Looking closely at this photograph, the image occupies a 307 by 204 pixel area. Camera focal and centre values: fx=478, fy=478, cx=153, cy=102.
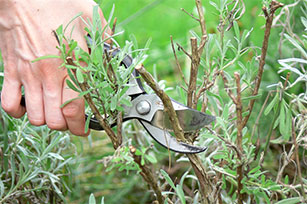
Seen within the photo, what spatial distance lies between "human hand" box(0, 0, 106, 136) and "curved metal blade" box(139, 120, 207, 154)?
193 millimetres

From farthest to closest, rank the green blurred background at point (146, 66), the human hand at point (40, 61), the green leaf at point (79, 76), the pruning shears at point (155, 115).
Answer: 1. the green blurred background at point (146, 66)
2. the human hand at point (40, 61)
3. the pruning shears at point (155, 115)
4. the green leaf at point (79, 76)

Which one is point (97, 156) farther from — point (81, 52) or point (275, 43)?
point (81, 52)

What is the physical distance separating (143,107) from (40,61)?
0.28 metres

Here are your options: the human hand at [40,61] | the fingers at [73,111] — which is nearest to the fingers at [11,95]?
the human hand at [40,61]

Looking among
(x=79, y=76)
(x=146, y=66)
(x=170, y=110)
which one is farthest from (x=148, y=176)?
(x=146, y=66)

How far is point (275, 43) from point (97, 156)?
2.72ft

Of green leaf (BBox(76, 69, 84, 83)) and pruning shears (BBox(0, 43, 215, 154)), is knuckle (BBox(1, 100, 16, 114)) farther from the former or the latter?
green leaf (BBox(76, 69, 84, 83))

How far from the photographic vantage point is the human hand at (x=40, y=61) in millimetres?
1171

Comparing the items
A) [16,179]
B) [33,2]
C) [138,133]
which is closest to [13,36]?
[33,2]

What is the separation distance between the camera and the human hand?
117cm

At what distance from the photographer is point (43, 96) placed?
4.04 feet

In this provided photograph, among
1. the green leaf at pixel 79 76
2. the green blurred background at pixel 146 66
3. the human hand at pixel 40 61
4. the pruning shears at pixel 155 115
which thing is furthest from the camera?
the green blurred background at pixel 146 66

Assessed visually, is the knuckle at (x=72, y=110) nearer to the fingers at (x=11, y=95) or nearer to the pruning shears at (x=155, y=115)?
the pruning shears at (x=155, y=115)

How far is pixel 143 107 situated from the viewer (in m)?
1.13
